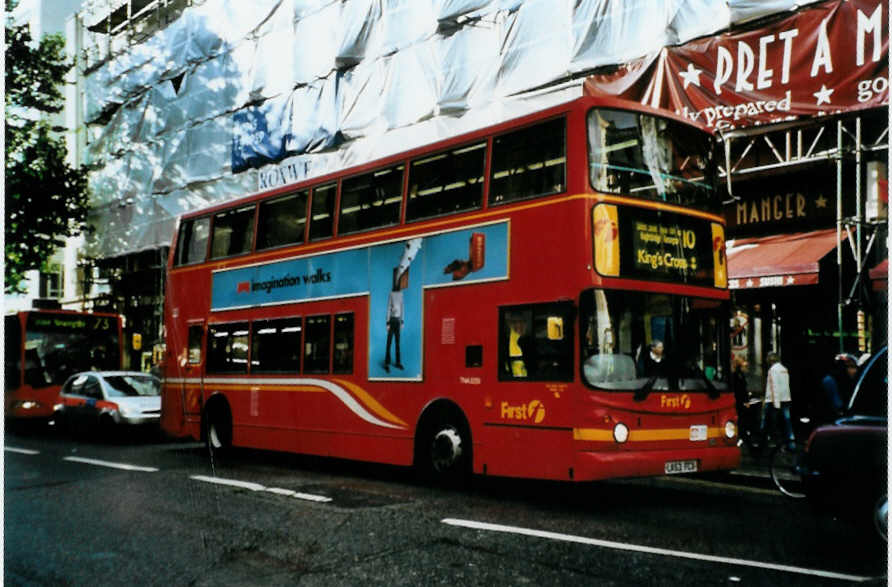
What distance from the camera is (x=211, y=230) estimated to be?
45.6 ft

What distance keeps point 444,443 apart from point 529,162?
296 cm

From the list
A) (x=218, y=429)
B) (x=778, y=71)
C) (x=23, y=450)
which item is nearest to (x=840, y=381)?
(x=778, y=71)

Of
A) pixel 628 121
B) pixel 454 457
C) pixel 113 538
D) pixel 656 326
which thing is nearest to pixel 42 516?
pixel 113 538

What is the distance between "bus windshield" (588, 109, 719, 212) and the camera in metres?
8.70

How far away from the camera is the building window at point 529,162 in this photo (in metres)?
8.88

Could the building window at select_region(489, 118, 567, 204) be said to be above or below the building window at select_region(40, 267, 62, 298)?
below

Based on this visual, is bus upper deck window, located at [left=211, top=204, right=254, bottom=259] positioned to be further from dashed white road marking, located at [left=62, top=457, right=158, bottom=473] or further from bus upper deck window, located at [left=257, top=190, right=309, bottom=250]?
dashed white road marking, located at [left=62, top=457, right=158, bottom=473]

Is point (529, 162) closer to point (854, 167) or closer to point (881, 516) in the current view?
point (881, 516)

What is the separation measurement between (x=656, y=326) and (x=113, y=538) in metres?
4.88

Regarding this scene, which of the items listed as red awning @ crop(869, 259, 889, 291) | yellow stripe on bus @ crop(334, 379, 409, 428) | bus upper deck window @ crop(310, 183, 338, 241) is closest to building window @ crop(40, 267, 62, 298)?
bus upper deck window @ crop(310, 183, 338, 241)

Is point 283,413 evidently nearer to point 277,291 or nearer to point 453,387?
point 277,291

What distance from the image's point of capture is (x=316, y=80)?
23.5 metres

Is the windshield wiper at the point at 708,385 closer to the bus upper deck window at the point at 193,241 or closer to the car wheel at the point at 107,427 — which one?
the bus upper deck window at the point at 193,241

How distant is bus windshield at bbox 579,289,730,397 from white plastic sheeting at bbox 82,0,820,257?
712cm
